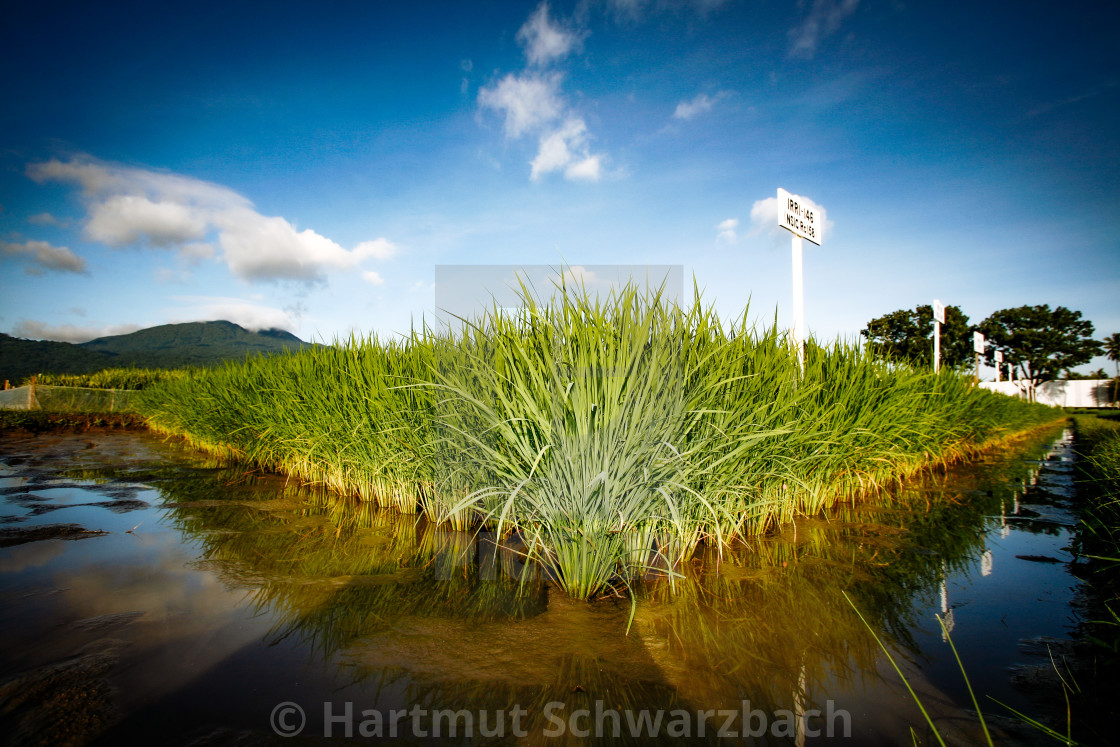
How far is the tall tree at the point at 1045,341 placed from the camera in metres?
30.8

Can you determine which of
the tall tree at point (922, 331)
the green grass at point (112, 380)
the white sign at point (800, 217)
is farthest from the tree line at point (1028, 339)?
the green grass at point (112, 380)

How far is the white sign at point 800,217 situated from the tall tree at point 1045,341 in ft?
119

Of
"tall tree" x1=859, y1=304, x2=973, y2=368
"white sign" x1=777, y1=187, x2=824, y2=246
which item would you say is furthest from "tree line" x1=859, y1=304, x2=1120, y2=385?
"white sign" x1=777, y1=187, x2=824, y2=246

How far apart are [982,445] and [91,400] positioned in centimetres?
2008

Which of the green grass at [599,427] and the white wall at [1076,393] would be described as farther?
the white wall at [1076,393]

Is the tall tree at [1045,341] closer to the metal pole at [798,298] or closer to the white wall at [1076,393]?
the white wall at [1076,393]

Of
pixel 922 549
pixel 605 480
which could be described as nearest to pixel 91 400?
pixel 605 480

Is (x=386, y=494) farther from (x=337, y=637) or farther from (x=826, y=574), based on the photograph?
(x=826, y=574)

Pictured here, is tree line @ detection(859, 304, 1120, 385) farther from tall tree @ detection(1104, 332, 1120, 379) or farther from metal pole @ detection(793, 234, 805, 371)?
metal pole @ detection(793, 234, 805, 371)

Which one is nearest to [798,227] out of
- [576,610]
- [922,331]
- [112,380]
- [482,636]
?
[576,610]

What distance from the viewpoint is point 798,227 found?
15.5 feet

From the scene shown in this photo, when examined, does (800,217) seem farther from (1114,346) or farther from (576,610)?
(1114,346)

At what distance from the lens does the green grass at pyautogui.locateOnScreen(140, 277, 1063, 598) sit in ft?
6.70

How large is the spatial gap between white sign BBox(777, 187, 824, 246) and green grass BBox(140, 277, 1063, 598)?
4.07 feet
